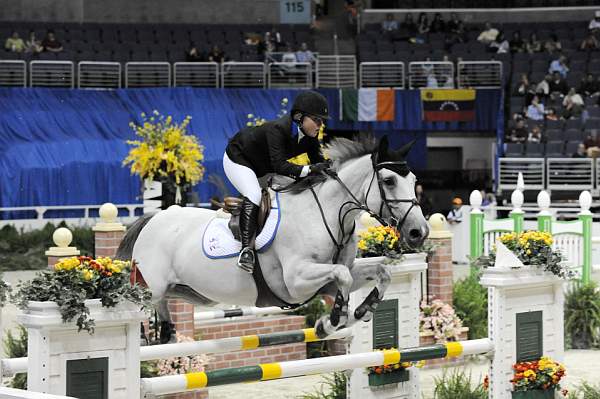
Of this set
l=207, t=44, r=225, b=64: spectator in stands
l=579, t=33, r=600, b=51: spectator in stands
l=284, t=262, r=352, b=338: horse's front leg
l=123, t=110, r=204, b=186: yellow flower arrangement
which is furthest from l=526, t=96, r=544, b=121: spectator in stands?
l=284, t=262, r=352, b=338: horse's front leg

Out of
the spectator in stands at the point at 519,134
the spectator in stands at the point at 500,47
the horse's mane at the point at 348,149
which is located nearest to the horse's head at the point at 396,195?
the horse's mane at the point at 348,149

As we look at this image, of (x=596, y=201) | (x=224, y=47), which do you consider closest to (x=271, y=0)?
(x=224, y=47)

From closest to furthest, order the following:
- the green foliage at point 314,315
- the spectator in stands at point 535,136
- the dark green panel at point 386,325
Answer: the dark green panel at point 386,325 < the green foliage at point 314,315 < the spectator in stands at point 535,136

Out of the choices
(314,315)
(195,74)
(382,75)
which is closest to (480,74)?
(382,75)

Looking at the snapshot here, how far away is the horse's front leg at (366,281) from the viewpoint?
Result: 264 inches

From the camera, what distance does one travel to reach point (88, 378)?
19.1ft

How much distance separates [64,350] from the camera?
5719 millimetres

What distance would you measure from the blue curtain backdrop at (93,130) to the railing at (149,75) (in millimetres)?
698

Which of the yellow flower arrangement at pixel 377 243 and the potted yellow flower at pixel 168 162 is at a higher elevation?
the potted yellow flower at pixel 168 162

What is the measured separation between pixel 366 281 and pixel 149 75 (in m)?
17.5

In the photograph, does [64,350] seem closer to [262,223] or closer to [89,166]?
[262,223]

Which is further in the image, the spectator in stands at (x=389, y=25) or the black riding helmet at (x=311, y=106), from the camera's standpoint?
the spectator in stands at (x=389, y=25)

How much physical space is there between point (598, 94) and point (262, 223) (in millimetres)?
→ 17989

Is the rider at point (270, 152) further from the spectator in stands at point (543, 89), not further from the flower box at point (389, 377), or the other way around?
the spectator in stands at point (543, 89)
